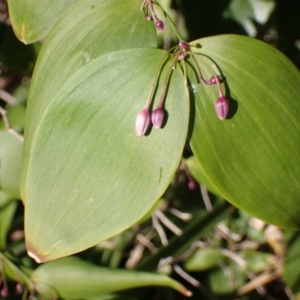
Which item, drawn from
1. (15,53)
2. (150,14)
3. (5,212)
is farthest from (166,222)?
(150,14)

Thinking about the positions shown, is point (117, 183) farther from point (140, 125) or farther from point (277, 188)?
point (277, 188)

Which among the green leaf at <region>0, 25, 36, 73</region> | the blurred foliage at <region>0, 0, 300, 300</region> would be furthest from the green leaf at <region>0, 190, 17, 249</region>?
the green leaf at <region>0, 25, 36, 73</region>

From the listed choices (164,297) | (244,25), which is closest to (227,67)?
(244,25)

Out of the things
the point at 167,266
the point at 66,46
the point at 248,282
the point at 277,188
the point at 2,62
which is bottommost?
the point at 248,282

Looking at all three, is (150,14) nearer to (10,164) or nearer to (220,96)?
(220,96)

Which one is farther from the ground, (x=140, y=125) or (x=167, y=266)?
(x=140, y=125)
